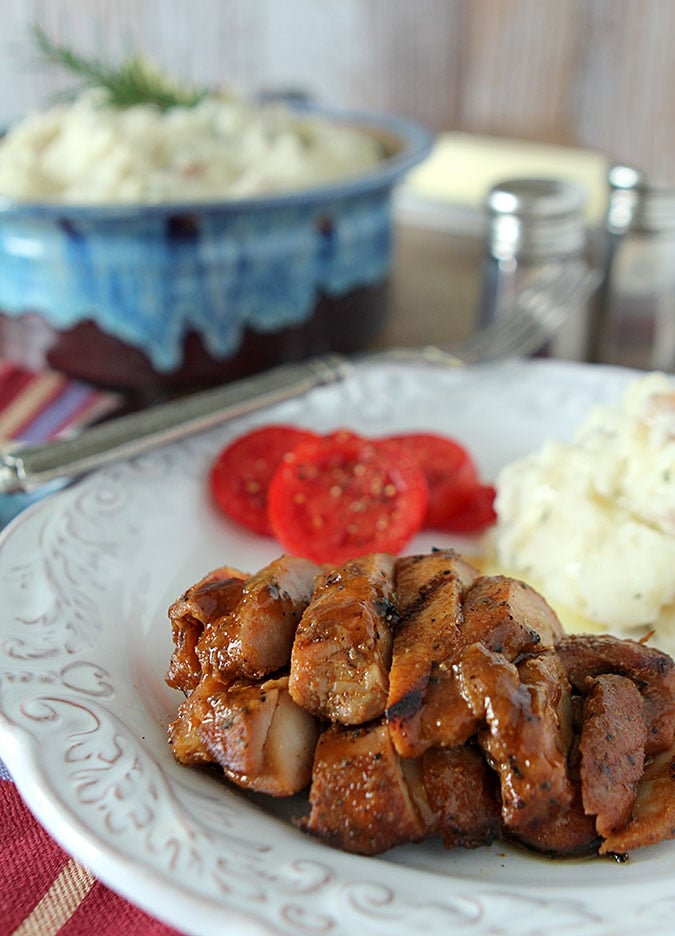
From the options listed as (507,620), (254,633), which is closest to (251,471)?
(254,633)

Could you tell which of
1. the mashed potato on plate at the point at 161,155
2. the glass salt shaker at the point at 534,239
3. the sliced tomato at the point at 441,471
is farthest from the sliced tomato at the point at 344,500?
the glass salt shaker at the point at 534,239

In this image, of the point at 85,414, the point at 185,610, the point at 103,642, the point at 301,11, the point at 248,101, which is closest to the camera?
the point at 185,610

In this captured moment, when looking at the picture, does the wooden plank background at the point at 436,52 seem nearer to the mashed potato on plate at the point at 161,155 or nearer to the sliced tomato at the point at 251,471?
the mashed potato on plate at the point at 161,155

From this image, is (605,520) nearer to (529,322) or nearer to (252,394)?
(252,394)

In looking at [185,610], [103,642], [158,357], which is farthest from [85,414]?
[185,610]

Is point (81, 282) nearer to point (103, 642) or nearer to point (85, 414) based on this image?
point (85, 414)
